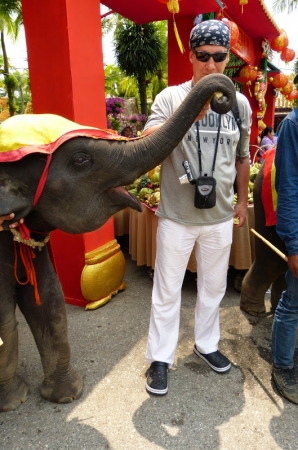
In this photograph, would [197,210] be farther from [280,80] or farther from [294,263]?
[280,80]

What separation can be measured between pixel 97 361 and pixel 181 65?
516cm

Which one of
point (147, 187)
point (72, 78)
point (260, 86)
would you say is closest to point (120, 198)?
point (72, 78)

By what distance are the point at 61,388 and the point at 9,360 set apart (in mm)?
358

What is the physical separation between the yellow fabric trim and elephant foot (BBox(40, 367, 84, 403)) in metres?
1.37

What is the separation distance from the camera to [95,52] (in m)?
3.01

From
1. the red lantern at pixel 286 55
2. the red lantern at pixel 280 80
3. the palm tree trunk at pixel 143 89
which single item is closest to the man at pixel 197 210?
the red lantern at pixel 286 55

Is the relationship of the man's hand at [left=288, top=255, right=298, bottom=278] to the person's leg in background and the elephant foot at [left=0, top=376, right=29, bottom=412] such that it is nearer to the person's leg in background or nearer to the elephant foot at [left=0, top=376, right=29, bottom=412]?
the person's leg in background

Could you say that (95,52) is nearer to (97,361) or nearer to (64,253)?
(64,253)

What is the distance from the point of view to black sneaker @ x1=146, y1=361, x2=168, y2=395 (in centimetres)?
221

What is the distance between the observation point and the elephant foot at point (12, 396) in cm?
210

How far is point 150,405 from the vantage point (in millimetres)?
2145

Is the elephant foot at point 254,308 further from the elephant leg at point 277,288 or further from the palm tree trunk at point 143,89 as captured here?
the palm tree trunk at point 143,89

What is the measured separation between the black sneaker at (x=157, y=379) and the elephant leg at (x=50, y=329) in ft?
1.37

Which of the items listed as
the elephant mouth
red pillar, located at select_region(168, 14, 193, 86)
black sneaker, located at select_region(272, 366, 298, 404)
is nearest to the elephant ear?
the elephant mouth
